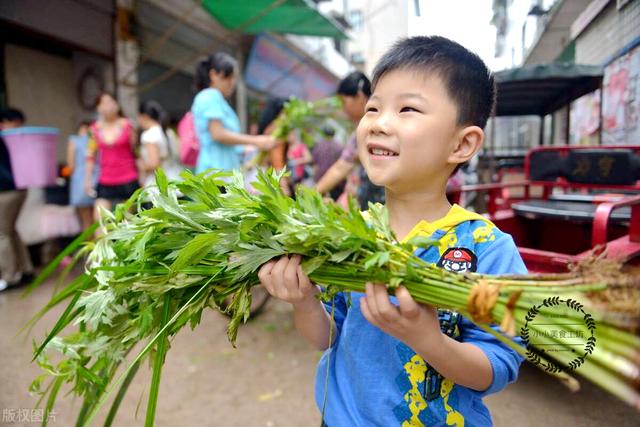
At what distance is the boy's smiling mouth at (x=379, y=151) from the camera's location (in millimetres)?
1079

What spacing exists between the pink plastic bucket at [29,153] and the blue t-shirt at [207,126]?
85.7 inches

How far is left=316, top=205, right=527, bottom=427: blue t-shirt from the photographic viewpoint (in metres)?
1.01

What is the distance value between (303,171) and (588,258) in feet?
16.7

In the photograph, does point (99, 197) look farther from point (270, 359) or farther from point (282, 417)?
point (282, 417)

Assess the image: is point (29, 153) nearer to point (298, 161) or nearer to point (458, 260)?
point (298, 161)

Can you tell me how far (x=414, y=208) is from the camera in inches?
46.6

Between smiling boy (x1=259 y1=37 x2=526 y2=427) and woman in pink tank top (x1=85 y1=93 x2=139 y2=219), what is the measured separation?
156 inches

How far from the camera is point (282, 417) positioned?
8.09 feet

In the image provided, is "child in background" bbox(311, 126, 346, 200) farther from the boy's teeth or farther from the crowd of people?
the boy's teeth

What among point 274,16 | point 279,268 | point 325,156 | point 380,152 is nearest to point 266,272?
point 279,268

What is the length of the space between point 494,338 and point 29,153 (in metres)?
5.01
